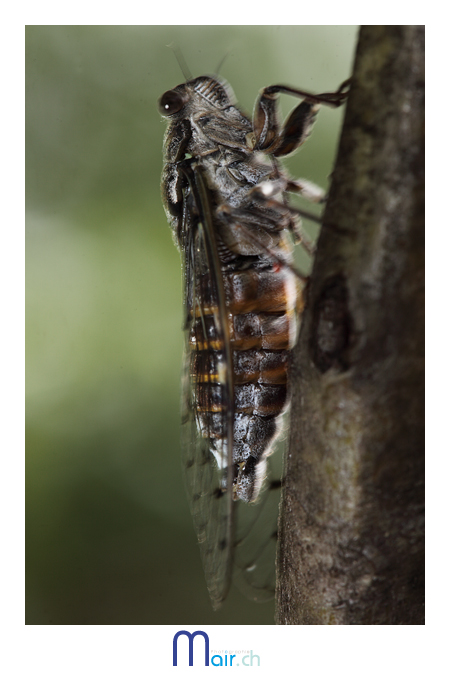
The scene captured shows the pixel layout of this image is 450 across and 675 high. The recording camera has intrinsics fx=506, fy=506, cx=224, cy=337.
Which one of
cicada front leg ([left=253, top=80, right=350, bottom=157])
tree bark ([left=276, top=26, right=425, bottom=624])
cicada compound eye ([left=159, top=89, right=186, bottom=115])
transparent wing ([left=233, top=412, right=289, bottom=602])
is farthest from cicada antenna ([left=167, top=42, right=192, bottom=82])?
transparent wing ([left=233, top=412, right=289, bottom=602])

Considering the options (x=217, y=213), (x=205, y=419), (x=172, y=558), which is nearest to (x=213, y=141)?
(x=217, y=213)

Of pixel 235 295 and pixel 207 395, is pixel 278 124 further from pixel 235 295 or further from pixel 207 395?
pixel 207 395

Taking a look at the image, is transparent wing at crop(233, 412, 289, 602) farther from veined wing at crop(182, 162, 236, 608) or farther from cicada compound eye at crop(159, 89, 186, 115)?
cicada compound eye at crop(159, 89, 186, 115)
